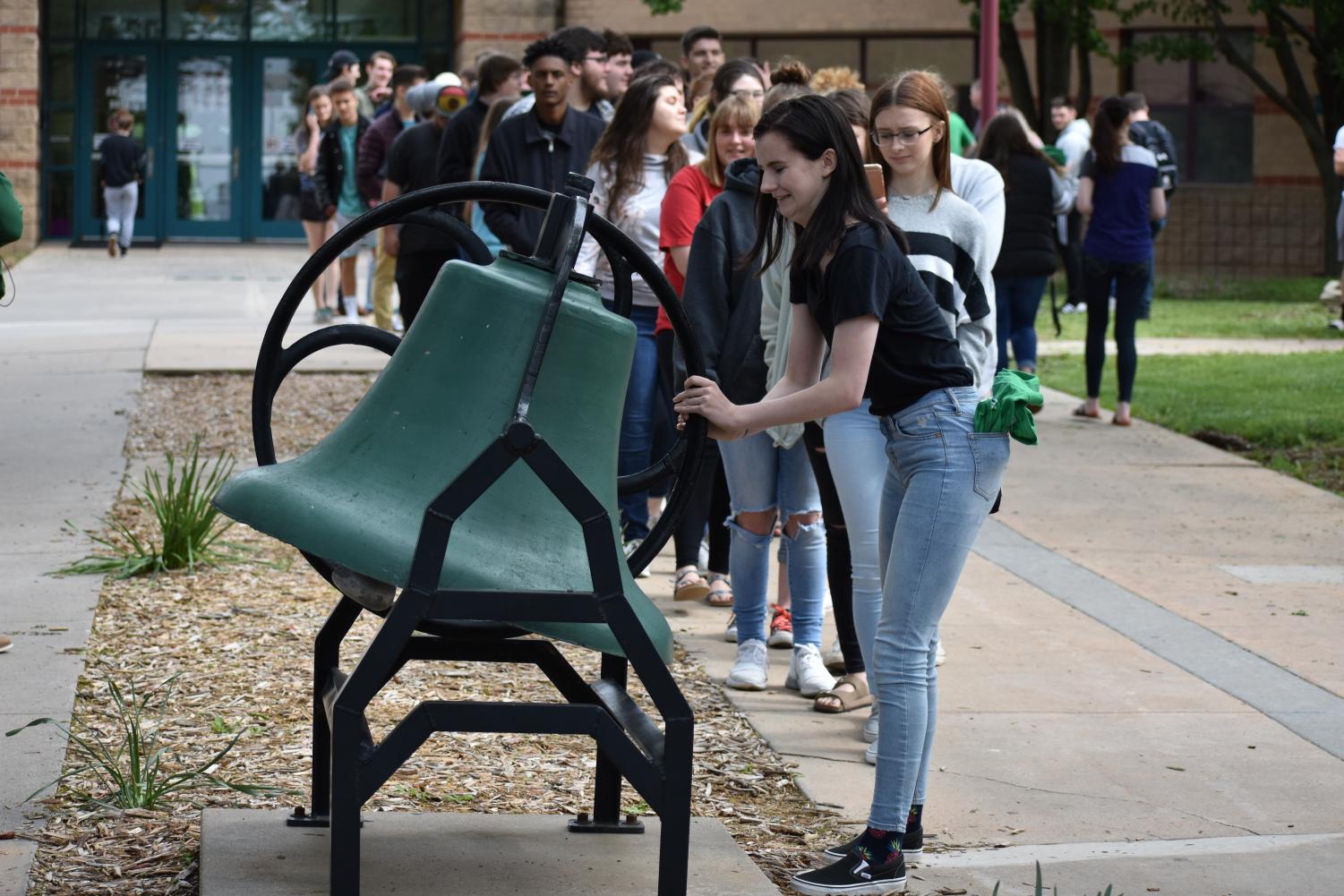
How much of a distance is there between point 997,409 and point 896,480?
0.40 m

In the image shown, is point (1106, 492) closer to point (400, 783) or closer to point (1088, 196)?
point (1088, 196)

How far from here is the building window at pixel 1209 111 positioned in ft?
89.0

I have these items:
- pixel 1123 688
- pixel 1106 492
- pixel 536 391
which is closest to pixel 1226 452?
pixel 1106 492

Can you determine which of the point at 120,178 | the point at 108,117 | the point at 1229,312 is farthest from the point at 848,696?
the point at 108,117

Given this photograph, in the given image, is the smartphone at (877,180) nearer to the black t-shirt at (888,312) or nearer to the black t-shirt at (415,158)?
the black t-shirt at (888,312)

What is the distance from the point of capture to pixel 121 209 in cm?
2520

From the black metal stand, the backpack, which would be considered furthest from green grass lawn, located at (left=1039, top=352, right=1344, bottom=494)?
the black metal stand

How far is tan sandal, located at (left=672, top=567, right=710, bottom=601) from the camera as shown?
6.83m

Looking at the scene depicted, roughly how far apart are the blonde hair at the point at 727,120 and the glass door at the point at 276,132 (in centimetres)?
2255

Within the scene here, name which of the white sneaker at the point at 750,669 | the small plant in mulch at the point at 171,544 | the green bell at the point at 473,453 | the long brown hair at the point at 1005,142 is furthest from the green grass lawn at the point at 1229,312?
the green bell at the point at 473,453

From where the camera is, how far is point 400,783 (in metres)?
4.62

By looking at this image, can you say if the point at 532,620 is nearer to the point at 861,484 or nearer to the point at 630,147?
the point at 861,484

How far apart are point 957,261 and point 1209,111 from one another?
78.6ft

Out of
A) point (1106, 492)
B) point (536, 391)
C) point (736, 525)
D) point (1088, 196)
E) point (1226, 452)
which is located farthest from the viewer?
point (1088, 196)
